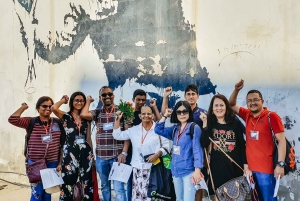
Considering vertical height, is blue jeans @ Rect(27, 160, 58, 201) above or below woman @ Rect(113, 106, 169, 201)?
below


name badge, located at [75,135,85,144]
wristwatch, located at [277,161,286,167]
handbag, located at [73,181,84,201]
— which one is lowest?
handbag, located at [73,181,84,201]

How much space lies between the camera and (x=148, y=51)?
559 centimetres

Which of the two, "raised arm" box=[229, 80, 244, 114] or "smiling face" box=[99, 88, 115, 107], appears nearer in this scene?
"raised arm" box=[229, 80, 244, 114]

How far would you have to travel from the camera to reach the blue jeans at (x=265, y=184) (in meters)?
3.77

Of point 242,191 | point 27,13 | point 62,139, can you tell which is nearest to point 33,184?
point 62,139

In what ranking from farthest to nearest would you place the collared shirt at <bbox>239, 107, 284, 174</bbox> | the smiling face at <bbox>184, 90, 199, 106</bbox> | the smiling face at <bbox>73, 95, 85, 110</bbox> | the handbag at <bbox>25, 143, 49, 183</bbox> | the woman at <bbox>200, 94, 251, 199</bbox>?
the smiling face at <bbox>73, 95, 85, 110</bbox>, the handbag at <bbox>25, 143, 49, 183</bbox>, the smiling face at <bbox>184, 90, 199, 106</bbox>, the woman at <bbox>200, 94, 251, 199</bbox>, the collared shirt at <bbox>239, 107, 284, 174</bbox>

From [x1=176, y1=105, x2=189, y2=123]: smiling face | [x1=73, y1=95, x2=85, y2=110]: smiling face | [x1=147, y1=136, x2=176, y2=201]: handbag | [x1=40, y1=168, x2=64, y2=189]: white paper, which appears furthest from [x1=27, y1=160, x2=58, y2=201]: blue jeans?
[x1=176, y1=105, x2=189, y2=123]: smiling face

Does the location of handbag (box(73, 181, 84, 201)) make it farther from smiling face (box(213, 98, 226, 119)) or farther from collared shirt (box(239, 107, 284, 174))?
collared shirt (box(239, 107, 284, 174))

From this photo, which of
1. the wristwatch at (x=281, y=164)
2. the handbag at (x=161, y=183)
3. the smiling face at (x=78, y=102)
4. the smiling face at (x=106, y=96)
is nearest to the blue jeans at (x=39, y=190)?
the smiling face at (x=78, y=102)

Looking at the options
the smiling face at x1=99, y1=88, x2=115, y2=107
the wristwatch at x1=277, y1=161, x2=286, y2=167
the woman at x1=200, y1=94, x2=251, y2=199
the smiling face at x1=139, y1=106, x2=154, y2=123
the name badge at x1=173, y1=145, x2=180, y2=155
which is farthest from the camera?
the smiling face at x1=99, y1=88, x2=115, y2=107

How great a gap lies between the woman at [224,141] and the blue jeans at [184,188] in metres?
0.27

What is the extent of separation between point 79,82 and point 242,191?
372cm

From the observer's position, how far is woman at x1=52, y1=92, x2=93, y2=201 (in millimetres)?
4578

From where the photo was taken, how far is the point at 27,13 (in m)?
6.97
